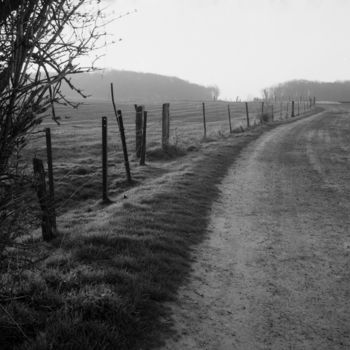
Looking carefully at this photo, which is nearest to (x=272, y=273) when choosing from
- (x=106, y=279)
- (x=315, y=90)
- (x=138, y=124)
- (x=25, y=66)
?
(x=106, y=279)

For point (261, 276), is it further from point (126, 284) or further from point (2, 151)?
point (2, 151)

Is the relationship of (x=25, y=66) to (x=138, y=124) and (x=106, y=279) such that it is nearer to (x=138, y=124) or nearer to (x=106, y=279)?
Answer: (x=106, y=279)

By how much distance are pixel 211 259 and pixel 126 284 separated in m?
1.71

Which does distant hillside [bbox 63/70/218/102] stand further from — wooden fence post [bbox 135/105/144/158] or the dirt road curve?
the dirt road curve

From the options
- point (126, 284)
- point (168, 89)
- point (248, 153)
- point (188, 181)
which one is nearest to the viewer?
point (126, 284)

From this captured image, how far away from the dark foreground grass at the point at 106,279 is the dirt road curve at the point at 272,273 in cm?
29

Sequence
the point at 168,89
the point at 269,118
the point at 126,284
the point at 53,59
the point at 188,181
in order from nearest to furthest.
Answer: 1. the point at 53,59
2. the point at 126,284
3. the point at 188,181
4. the point at 269,118
5. the point at 168,89

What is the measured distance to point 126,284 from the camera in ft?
15.8

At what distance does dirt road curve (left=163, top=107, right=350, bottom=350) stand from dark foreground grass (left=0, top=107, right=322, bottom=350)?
288 millimetres

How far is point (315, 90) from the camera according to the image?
17825 cm

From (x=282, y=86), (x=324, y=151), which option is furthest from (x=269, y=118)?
(x=282, y=86)

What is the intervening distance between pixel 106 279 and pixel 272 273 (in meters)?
2.21

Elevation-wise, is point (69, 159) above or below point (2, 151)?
below

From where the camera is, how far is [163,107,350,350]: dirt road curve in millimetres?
4191
